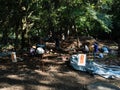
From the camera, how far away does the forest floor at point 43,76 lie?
10.1m

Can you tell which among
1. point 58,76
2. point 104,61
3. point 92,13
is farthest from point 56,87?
point 104,61

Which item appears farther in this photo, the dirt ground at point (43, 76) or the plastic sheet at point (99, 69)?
the plastic sheet at point (99, 69)

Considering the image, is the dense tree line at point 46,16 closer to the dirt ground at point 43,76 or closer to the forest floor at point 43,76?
Result: the forest floor at point 43,76

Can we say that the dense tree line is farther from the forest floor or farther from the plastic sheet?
the forest floor

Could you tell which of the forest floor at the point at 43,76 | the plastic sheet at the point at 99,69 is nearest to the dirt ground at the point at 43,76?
the forest floor at the point at 43,76

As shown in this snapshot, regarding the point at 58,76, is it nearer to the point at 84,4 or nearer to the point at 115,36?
the point at 84,4

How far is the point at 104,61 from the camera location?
45.1 ft

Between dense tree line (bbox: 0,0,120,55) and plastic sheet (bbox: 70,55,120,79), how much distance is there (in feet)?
5.25

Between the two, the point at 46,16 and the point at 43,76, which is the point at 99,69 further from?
the point at 46,16

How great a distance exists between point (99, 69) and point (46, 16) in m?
3.26

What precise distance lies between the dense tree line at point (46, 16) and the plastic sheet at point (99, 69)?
1.60 m

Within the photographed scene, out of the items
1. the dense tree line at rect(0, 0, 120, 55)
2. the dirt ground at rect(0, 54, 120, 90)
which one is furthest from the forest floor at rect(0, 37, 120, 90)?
the dense tree line at rect(0, 0, 120, 55)

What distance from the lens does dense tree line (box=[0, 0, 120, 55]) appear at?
468 inches

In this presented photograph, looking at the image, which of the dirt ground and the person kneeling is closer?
the dirt ground
